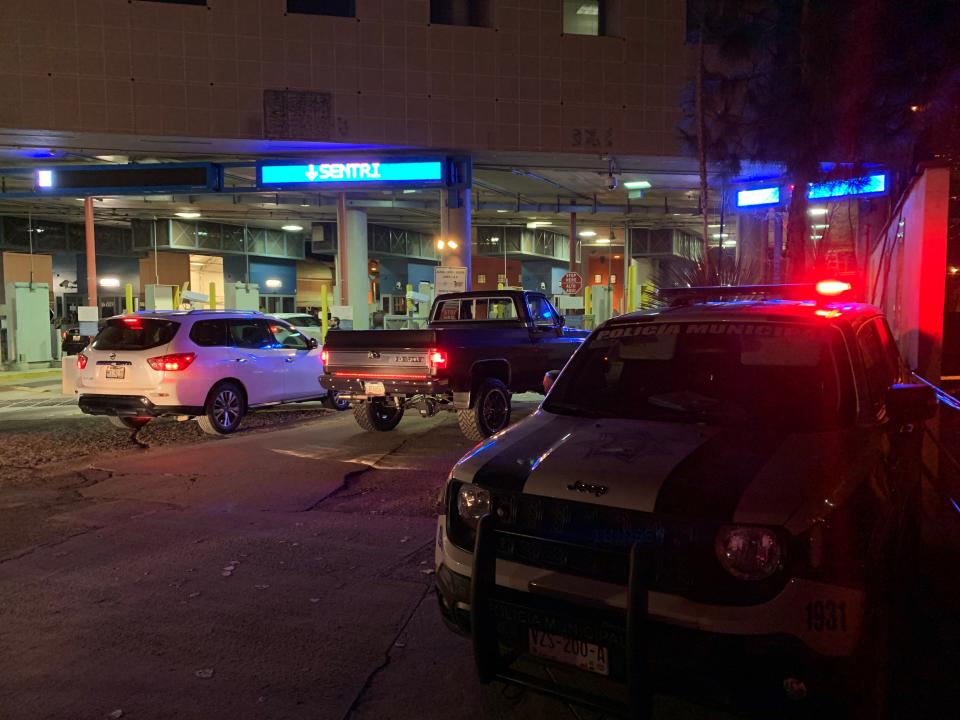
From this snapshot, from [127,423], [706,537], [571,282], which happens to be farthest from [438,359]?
[571,282]

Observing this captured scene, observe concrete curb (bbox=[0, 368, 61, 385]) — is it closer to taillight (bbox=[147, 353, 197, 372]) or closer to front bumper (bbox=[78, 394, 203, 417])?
front bumper (bbox=[78, 394, 203, 417])

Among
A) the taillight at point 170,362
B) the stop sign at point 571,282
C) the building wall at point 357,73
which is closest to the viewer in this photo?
the taillight at point 170,362

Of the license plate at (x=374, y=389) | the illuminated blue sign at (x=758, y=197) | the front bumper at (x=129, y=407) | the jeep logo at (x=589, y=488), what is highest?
the illuminated blue sign at (x=758, y=197)

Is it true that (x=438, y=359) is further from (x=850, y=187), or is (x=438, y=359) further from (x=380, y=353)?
(x=850, y=187)

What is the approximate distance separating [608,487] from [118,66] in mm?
16310

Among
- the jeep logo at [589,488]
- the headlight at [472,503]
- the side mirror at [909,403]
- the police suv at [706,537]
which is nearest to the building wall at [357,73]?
the police suv at [706,537]

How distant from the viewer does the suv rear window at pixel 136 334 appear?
9.49 meters

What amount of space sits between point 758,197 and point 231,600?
16.7 meters

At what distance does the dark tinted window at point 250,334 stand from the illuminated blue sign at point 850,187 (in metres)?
8.73

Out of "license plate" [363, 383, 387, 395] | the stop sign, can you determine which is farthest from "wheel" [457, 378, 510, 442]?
the stop sign

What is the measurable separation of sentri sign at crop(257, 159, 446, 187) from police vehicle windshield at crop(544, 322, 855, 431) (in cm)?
1232


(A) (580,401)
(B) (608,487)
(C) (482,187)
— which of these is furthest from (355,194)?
(B) (608,487)

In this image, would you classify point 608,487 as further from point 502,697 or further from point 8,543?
point 8,543

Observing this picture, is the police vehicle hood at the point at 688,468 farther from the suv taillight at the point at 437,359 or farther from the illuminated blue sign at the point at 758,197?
the illuminated blue sign at the point at 758,197
